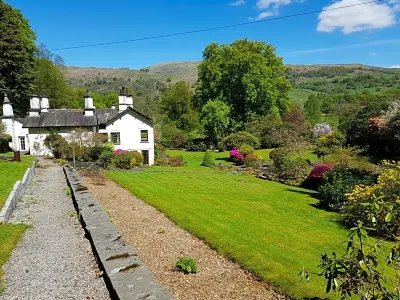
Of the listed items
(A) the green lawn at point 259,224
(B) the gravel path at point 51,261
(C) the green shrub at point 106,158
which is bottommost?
(A) the green lawn at point 259,224

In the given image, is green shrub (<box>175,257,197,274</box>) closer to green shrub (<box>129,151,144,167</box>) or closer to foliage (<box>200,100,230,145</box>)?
green shrub (<box>129,151,144,167</box>)

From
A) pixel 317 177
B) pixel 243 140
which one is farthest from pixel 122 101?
pixel 317 177

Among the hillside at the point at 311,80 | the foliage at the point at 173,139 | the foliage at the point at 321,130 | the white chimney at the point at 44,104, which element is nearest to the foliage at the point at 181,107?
the foliage at the point at 173,139

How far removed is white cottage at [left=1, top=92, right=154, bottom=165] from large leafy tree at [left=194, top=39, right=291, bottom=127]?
1671cm

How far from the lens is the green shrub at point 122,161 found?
27.0 metres

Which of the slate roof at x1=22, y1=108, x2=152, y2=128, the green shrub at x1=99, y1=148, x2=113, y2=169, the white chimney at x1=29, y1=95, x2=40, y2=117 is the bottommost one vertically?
the green shrub at x1=99, y1=148, x2=113, y2=169

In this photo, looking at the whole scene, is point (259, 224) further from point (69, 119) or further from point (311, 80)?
point (311, 80)

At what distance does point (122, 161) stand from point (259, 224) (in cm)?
1905

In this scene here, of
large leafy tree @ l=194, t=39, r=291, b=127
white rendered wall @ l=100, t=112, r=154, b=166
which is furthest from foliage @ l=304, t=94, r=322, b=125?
white rendered wall @ l=100, t=112, r=154, b=166

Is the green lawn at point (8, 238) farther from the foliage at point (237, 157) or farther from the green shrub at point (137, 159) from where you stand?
the foliage at point (237, 157)

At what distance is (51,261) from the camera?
692 cm

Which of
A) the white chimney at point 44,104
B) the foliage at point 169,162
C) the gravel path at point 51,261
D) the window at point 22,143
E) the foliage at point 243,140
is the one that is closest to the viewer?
the gravel path at point 51,261

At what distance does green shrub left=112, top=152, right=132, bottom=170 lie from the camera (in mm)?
27000

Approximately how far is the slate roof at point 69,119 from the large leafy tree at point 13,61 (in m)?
6.31
